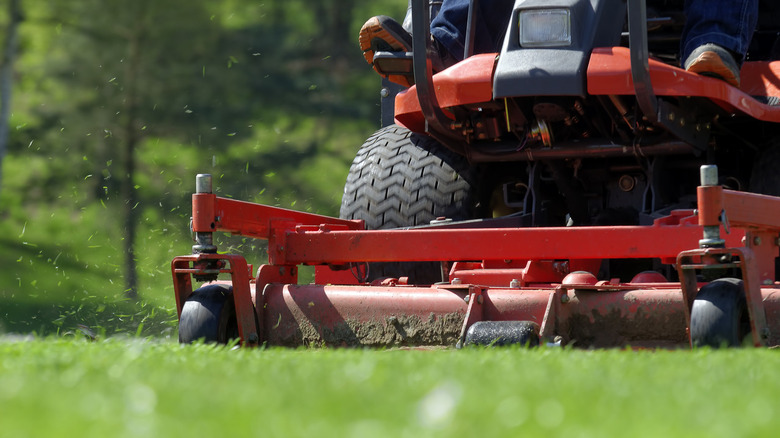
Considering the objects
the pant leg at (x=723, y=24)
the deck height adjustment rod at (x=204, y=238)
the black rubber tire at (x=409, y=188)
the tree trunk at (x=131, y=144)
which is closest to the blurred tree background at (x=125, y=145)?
the tree trunk at (x=131, y=144)

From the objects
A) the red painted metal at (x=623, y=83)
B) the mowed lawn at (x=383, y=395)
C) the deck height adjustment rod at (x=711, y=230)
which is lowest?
the mowed lawn at (x=383, y=395)

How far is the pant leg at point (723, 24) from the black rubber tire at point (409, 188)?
132 centimetres

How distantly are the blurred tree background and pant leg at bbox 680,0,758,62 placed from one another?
10.3 metres

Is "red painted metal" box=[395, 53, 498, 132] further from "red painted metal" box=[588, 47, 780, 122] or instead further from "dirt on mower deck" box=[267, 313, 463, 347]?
"dirt on mower deck" box=[267, 313, 463, 347]

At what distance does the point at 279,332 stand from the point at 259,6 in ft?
46.3

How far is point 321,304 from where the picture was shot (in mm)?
4695

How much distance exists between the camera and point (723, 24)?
4.98 m

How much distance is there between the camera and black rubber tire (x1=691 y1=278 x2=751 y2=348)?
3832 millimetres

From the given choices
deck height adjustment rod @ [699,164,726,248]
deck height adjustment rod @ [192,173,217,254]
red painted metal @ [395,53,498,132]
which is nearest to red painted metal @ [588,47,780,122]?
red painted metal @ [395,53,498,132]

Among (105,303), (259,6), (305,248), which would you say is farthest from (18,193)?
(305,248)

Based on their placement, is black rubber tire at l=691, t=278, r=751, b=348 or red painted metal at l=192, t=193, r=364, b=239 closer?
black rubber tire at l=691, t=278, r=751, b=348

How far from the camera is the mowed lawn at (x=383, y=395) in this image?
1.77 metres

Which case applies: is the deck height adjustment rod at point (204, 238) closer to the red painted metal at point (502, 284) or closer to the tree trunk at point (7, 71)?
the red painted metal at point (502, 284)

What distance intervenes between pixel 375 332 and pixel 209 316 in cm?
67
